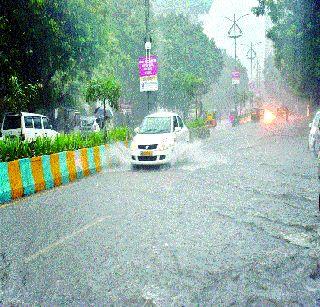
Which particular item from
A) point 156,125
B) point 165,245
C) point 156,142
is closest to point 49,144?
point 156,142

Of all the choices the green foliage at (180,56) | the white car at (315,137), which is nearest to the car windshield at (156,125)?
the white car at (315,137)

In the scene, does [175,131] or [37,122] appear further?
[37,122]

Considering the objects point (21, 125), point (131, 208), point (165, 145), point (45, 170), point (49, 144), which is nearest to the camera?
point (131, 208)

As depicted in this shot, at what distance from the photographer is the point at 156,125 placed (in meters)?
13.9

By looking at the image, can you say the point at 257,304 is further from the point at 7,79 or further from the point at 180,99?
the point at 180,99

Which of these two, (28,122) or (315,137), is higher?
(28,122)

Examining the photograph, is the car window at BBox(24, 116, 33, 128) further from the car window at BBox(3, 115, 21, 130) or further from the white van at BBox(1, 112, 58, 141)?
the car window at BBox(3, 115, 21, 130)

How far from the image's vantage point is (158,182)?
10.0 meters

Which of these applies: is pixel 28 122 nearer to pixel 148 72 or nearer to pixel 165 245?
pixel 148 72

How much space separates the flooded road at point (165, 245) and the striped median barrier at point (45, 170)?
38 cm

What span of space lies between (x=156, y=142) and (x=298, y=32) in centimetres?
1826

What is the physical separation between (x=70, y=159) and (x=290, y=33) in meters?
20.8

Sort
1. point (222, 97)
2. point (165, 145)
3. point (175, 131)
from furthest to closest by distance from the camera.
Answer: point (222, 97)
point (175, 131)
point (165, 145)

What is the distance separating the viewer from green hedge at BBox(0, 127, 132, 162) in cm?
943
